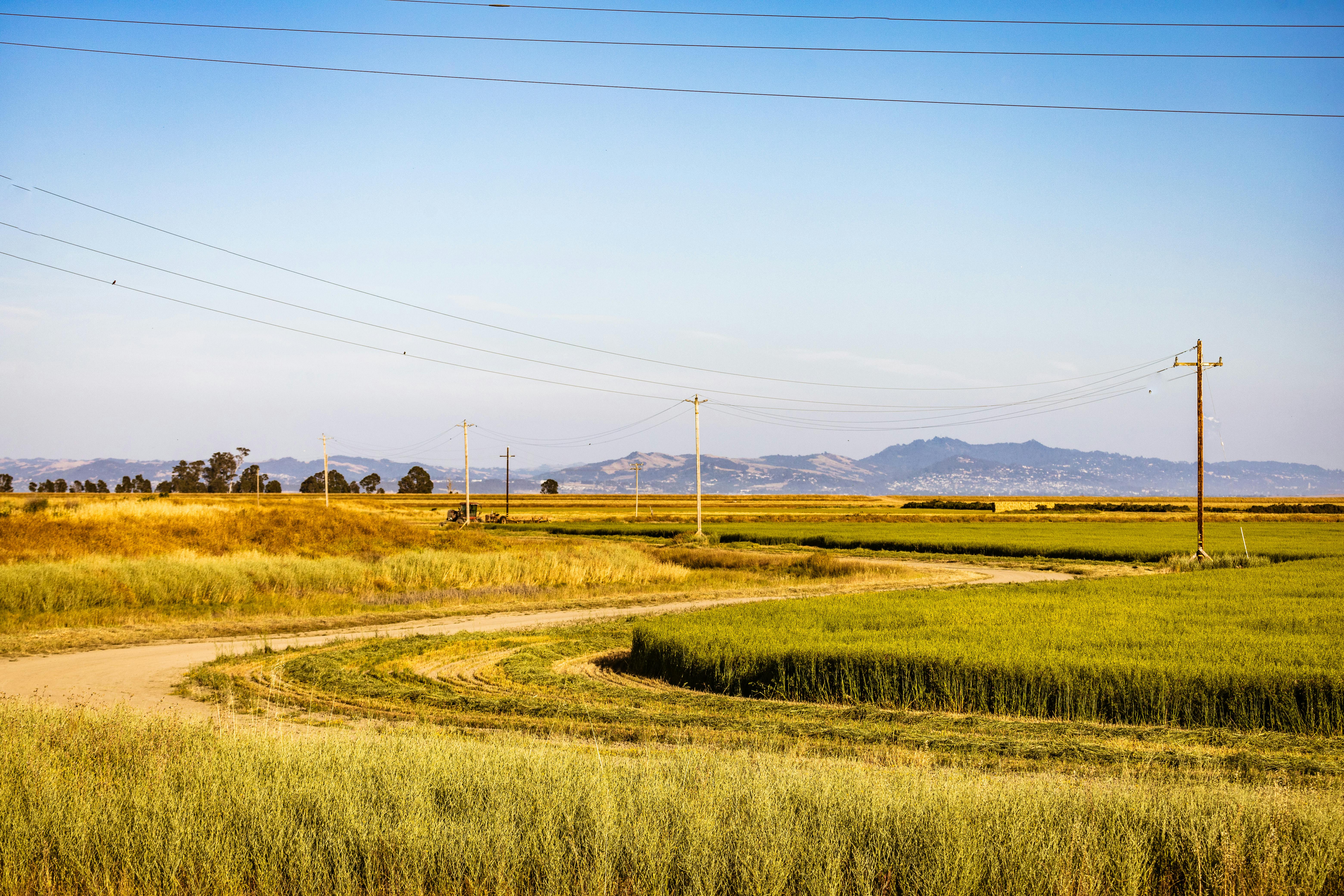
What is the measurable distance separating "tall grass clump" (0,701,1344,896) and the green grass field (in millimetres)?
46170

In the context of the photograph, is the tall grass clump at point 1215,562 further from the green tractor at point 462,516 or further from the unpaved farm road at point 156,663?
the green tractor at point 462,516

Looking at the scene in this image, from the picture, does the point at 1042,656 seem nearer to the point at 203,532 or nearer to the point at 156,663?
the point at 156,663

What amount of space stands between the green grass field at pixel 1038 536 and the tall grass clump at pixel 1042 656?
29793mm

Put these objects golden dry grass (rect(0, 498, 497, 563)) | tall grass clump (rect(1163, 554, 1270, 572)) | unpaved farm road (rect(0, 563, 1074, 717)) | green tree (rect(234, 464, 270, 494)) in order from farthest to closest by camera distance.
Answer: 1. green tree (rect(234, 464, 270, 494))
2. tall grass clump (rect(1163, 554, 1270, 572))
3. golden dry grass (rect(0, 498, 497, 563))
4. unpaved farm road (rect(0, 563, 1074, 717))

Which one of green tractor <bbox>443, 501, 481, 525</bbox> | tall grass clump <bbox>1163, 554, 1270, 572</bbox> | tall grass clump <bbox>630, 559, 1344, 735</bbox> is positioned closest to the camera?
tall grass clump <bbox>630, 559, 1344, 735</bbox>

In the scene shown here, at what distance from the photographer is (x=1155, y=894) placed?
20.5 feet

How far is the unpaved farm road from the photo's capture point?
47.5 feet

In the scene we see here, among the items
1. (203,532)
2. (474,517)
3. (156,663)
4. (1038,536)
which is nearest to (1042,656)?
(156,663)

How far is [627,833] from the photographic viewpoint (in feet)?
22.4

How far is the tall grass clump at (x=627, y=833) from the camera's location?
6.21 meters

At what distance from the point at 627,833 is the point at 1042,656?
1077 centimetres

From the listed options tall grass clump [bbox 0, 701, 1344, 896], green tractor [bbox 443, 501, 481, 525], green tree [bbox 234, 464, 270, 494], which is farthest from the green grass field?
green tree [bbox 234, 464, 270, 494]

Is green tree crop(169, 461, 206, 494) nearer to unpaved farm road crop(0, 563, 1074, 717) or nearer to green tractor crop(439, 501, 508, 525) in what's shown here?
green tractor crop(439, 501, 508, 525)

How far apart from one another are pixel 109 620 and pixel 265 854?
21.7 metres
